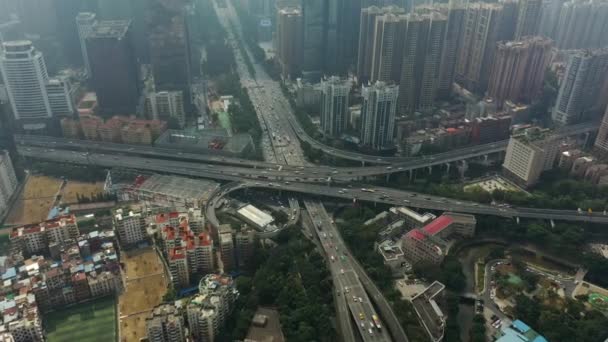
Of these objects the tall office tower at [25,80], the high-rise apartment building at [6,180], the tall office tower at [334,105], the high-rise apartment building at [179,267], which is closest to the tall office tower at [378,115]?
the tall office tower at [334,105]

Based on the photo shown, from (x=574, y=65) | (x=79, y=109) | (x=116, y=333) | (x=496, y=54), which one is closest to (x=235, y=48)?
(x=79, y=109)

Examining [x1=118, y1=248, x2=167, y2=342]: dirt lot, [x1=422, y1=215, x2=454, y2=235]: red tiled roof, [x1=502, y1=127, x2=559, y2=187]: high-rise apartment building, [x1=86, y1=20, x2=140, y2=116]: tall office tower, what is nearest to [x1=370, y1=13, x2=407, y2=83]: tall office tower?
[x1=502, y1=127, x2=559, y2=187]: high-rise apartment building

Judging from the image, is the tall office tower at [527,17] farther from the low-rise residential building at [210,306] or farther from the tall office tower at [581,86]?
the low-rise residential building at [210,306]

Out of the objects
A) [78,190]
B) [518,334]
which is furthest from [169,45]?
[518,334]

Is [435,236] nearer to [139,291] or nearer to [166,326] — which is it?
[166,326]

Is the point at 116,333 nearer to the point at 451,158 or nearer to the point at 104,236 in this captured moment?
the point at 104,236

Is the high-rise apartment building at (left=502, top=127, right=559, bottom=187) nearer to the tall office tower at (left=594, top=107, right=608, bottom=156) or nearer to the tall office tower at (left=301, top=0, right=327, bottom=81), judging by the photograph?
the tall office tower at (left=594, top=107, right=608, bottom=156)

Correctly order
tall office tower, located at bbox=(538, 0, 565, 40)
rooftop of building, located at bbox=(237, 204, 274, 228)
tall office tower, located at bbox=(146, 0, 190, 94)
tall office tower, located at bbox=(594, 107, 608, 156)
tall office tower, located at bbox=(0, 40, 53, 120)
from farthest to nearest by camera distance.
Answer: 1. tall office tower, located at bbox=(538, 0, 565, 40)
2. tall office tower, located at bbox=(146, 0, 190, 94)
3. tall office tower, located at bbox=(0, 40, 53, 120)
4. tall office tower, located at bbox=(594, 107, 608, 156)
5. rooftop of building, located at bbox=(237, 204, 274, 228)
